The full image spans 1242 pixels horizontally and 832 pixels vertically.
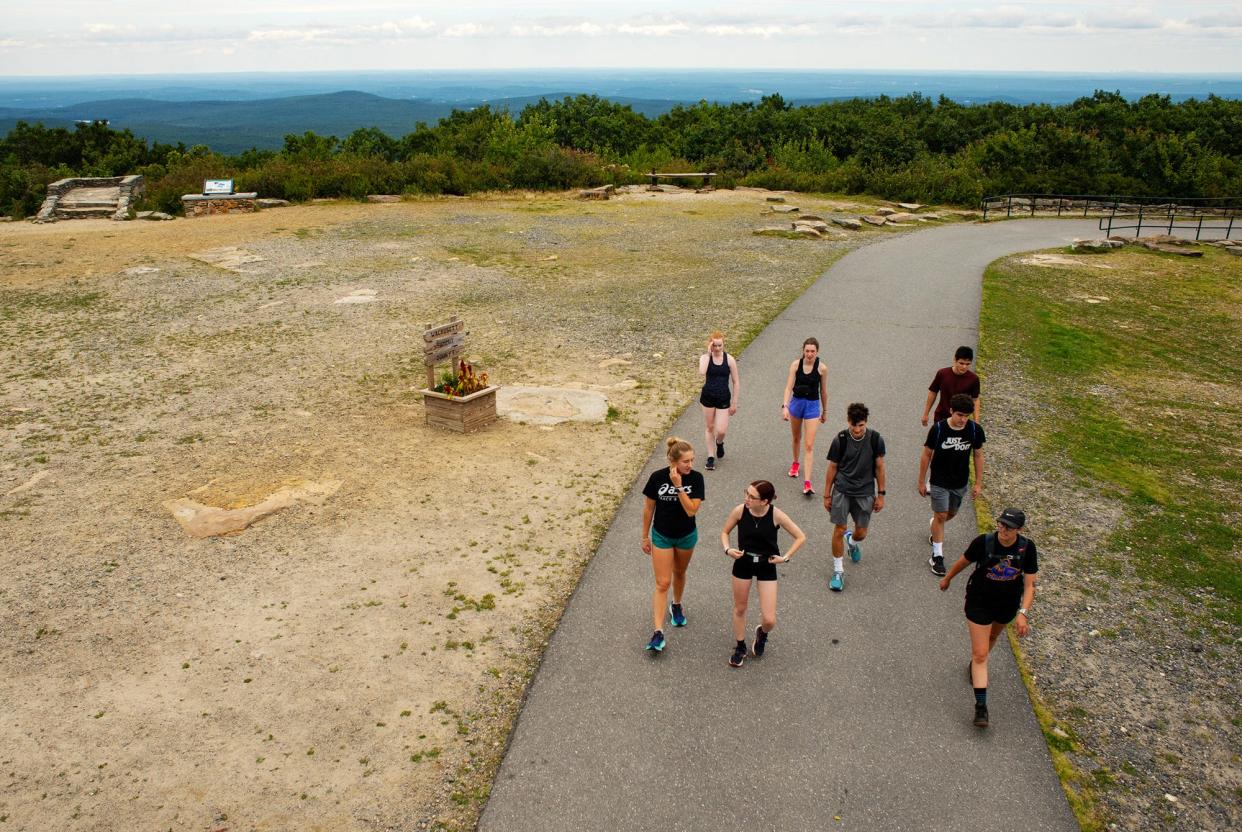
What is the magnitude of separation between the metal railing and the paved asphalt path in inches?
1160

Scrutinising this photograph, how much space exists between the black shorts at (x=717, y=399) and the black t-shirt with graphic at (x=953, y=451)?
2721 millimetres

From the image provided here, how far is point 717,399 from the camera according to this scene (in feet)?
33.6

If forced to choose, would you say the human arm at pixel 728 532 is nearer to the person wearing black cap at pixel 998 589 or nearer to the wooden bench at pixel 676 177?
the person wearing black cap at pixel 998 589

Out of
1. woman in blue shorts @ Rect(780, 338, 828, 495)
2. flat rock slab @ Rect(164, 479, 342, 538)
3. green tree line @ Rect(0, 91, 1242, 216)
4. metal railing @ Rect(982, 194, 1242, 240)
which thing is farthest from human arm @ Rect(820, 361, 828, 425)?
green tree line @ Rect(0, 91, 1242, 216)

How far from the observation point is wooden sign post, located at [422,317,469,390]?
37.3 feet

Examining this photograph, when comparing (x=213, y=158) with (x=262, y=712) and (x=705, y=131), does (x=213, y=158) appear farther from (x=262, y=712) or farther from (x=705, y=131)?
(x=262, y=712)

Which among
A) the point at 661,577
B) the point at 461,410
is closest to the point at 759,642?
the point at 661,577

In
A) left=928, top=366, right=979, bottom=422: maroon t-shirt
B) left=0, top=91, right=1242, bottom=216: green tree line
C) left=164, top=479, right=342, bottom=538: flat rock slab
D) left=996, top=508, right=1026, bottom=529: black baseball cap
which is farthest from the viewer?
left=0, top=91, right=1242, bottom=216: green tree line

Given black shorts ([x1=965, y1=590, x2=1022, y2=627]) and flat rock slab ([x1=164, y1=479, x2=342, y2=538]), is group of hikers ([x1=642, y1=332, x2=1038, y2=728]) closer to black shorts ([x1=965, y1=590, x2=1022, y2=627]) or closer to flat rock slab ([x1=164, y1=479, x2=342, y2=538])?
black shorts ([x1=965, y1=590, x2=1022, y2=627])

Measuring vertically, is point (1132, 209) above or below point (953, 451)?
above

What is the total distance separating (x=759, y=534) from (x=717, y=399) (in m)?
3.78

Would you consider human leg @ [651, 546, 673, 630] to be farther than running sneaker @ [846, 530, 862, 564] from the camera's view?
No

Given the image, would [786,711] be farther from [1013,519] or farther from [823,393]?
[823,393]

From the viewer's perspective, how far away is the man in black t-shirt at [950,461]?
7.95m
